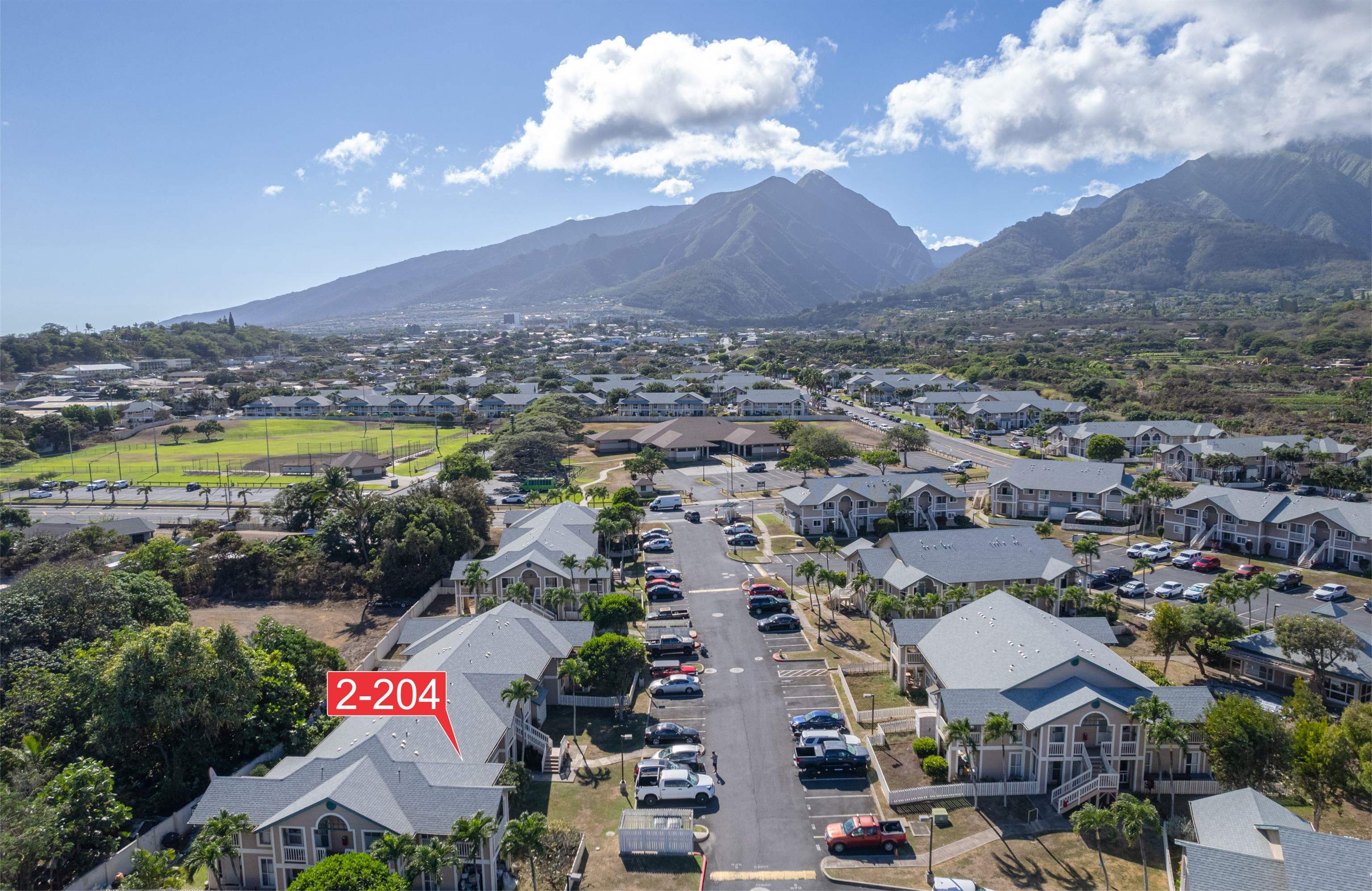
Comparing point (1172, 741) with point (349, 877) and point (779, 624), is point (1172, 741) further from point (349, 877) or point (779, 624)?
point (349, 877)

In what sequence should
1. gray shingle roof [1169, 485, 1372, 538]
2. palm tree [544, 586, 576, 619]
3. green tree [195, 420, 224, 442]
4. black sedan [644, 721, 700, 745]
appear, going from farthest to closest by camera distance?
green tree [195, 420, 224, 442] → gray shingle roof [1169, 485, 1372, 538] → palm tree [544, 586, 576, 619] → black sedan [644, 721, 700, 745]

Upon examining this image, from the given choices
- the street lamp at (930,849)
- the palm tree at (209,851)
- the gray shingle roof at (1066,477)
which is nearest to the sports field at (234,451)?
the gray shingle roof at (1066,477)

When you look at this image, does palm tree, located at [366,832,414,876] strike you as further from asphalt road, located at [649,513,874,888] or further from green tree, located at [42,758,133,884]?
green tree, located at [42,758,133,884]

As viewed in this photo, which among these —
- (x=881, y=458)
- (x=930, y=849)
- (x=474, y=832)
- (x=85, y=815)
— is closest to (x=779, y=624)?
(x=930, y=849)

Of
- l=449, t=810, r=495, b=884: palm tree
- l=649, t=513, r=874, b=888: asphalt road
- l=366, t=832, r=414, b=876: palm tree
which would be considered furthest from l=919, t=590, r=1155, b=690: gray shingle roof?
l=366, t=832, r=414, b=876: palm tree

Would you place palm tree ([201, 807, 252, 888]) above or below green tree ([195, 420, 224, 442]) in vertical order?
below
